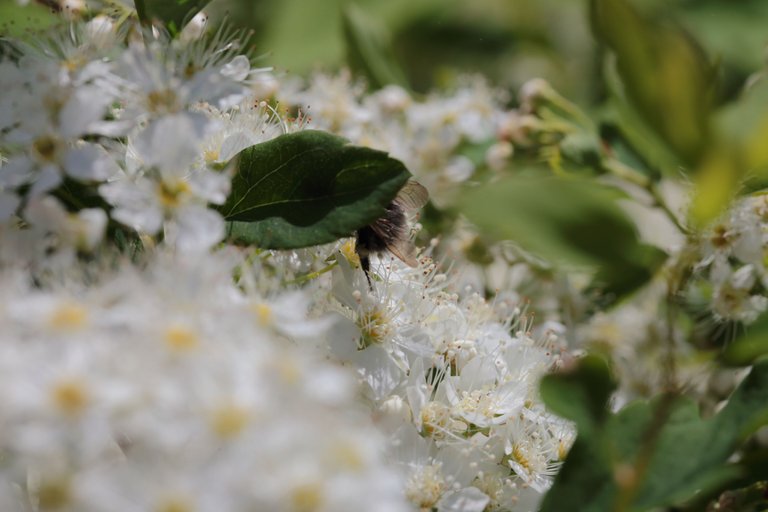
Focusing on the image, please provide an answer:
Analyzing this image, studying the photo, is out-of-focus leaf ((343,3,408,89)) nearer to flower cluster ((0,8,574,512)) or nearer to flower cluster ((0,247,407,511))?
flower cluster ((0,8,574,512))

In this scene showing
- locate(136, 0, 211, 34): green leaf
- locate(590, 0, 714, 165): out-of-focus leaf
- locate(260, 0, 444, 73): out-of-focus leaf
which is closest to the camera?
locate(590, 0, 714, 165): out-of-focus leaf

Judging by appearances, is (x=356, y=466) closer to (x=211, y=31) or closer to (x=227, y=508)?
(x=227, y=508)

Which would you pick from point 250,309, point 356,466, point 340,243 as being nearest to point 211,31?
point 340,243

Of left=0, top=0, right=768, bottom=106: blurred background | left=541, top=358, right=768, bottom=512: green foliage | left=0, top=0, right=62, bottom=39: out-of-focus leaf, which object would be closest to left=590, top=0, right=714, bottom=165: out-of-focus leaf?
left=541, top=358, right=768, bottom=512: green foliage

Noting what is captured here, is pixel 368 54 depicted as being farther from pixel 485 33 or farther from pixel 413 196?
pixel 485 33

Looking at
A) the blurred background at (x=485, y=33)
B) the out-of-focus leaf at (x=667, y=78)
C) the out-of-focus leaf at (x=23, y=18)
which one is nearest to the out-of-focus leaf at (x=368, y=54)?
the blurred background at (x=485, y=33)

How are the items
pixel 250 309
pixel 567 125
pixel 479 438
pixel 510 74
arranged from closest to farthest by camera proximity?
pixel 250 309, pixel 479 438, pixel 567 125, pixel 510 74
